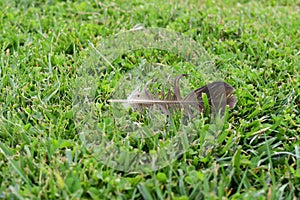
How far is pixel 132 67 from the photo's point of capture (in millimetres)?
2479

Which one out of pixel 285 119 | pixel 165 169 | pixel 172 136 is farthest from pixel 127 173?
pixel 285 119

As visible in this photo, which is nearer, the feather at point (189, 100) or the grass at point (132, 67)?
the grass at point (132, 67)

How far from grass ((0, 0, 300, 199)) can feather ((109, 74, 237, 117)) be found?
2.9 inches

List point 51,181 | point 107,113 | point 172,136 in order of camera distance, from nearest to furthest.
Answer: point 51,181
point 172,136
point 107,113

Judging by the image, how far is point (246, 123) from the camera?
2.01 meters

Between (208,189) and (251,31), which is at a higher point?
(251,31)

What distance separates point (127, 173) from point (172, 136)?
27 cm

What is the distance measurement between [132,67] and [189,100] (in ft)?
1.66

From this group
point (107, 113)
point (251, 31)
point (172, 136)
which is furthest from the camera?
point (251, 31)

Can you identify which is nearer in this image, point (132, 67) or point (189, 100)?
point (189, 100)

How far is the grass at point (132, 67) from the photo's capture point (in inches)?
66.0

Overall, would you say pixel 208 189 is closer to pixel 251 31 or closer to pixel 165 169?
pixel 165 169

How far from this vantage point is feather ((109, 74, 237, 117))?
207 cm

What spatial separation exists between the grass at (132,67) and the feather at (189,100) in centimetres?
7
